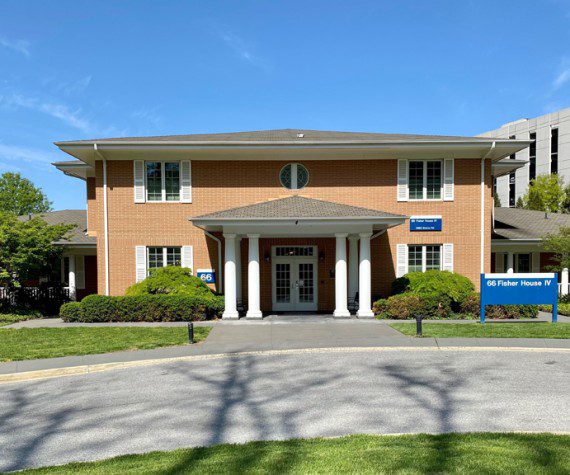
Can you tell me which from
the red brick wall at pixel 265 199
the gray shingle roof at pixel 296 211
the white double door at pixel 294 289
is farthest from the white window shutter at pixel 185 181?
the white double door at pixel 294 289

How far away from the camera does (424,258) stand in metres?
19.6

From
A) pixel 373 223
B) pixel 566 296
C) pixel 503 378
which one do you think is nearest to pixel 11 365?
pixel 503 378

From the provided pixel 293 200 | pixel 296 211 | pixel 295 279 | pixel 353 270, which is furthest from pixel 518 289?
pixel 293 200

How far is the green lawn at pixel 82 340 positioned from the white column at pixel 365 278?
5.71m

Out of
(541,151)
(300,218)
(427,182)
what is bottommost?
(300,218)

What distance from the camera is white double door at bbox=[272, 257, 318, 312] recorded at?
19.8 m

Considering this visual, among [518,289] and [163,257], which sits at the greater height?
[163,257]

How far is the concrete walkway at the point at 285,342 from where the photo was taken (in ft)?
34.6

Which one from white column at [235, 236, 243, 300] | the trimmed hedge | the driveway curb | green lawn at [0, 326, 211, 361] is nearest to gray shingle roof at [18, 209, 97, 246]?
the trimmed hedge

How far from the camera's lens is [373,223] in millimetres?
16250

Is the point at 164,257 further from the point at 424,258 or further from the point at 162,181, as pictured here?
the point at 424,258

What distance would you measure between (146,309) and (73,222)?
491 inches

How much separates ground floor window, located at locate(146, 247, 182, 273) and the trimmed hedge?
2.59m

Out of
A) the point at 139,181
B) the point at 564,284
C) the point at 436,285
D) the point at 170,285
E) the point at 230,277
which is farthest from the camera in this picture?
the point at 564,284
